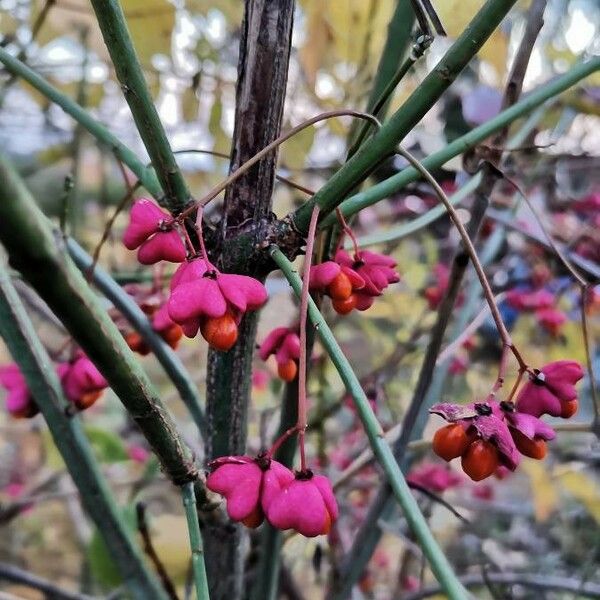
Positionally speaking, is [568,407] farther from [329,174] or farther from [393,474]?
[329,174]

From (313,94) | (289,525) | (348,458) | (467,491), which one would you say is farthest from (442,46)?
(467,491)

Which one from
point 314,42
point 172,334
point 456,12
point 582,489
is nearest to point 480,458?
point 172,334

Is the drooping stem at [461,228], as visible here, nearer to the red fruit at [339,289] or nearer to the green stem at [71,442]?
the red fruit at [339,289]

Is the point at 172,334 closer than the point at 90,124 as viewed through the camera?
No

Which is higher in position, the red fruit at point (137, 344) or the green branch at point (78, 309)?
the red fruit at point (137, 344)

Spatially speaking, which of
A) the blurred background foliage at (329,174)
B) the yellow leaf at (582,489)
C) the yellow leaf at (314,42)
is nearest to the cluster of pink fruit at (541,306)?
the blurred background foliage at (329,174)
